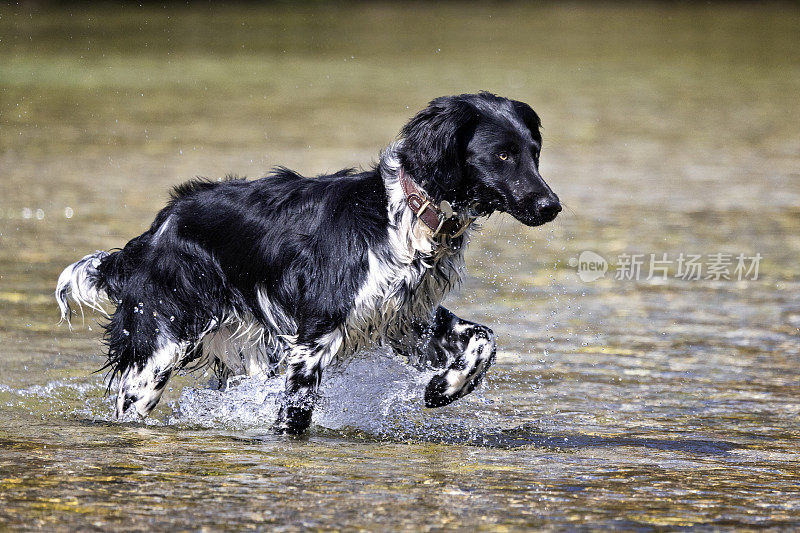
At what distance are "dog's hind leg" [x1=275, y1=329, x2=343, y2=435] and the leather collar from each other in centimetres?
62

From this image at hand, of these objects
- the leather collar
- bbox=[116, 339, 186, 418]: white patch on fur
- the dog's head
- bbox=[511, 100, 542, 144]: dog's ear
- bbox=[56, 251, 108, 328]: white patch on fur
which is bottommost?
bbox=[116, 339, 186, 418]: white patch on fur

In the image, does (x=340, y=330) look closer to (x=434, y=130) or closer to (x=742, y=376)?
(x=434, y=130)

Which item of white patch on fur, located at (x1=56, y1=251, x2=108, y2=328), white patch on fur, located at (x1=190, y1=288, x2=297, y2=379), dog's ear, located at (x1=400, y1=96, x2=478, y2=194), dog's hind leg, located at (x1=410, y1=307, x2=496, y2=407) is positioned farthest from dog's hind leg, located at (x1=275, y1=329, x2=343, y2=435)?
white patch on fur, located at (x1=56, y1=251, x2=108, y2=328)

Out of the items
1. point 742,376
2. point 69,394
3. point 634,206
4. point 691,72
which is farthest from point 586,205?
point 691,72

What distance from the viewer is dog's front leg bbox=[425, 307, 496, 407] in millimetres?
5598

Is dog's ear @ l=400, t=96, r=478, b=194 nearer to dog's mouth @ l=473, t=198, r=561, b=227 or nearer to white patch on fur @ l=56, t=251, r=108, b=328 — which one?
dog's mouth @ l=473, t=198, r=561, b=227

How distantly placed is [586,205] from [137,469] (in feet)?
24.7

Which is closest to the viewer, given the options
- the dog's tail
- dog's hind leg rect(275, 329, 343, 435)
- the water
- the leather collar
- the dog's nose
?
the water

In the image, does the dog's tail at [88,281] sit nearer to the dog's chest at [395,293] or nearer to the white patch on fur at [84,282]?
the white patch on fur at [84,282]

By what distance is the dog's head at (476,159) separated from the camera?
5137 millimetres

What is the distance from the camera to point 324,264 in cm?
534

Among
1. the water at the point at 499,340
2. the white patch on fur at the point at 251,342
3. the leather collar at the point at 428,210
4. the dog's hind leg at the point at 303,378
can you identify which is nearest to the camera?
the water at the point at 499,340

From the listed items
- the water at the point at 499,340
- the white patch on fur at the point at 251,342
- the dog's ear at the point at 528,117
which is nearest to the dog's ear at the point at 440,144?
the dog's ear at the point at 528,117

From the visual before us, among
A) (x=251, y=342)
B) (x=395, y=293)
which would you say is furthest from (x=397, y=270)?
(x=251, y=342)
